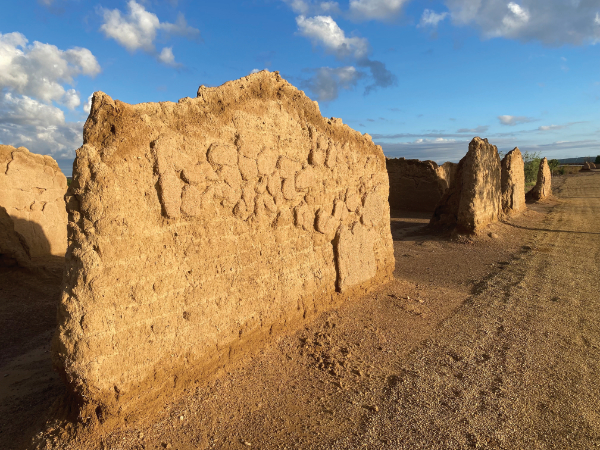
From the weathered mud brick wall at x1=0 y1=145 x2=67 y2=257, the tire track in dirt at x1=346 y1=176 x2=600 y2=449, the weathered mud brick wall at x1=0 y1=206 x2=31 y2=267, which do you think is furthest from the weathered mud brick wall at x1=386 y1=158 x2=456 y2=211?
the weathered mud brick wall at x1=0 y1=206 x2=31 y2=267

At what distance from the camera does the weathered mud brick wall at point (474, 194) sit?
8547 millimetres

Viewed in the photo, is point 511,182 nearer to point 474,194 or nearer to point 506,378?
point 474,194

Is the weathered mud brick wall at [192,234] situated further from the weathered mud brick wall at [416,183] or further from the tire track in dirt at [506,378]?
the weathered mud brick wall at [416,183]

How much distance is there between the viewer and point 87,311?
2266 mm

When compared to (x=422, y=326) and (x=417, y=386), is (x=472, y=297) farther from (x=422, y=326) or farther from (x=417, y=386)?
(x=417, y=386)

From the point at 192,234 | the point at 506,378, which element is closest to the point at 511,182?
the point at 506,378

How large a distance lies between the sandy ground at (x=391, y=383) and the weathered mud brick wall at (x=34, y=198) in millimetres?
2622

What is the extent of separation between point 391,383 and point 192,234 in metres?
2.01

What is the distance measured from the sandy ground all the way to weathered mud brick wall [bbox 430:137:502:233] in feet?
11.4

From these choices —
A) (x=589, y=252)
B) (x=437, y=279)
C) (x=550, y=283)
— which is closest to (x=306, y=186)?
(x=437, y=279)

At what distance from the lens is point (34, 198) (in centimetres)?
747

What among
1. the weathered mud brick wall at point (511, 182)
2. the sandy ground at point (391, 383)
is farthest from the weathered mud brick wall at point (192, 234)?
the weathered mud brick wall at point (511, 182)

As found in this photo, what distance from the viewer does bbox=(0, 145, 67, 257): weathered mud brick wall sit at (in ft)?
23.1

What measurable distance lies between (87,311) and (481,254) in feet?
24.3
